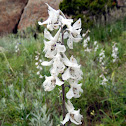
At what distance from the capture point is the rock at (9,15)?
9.98m

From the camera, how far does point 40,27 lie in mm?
7355

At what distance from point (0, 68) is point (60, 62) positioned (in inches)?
110

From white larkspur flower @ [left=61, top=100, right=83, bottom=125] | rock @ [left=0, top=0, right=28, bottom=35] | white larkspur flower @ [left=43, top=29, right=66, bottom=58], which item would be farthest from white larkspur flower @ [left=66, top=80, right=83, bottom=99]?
rock @ [left=0, top=0, right=28, bottom=35]

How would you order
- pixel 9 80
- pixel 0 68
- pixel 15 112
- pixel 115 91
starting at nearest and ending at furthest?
pixel 15 112, pixel 115 91, pixel 9 80, pixel 0 68

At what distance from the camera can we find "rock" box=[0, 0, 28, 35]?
32.7ft

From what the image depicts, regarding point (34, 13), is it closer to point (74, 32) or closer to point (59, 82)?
point (74, 32)

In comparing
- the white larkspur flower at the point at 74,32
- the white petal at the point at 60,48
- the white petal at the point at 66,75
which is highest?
the white larkspur flower at the point at 74,32

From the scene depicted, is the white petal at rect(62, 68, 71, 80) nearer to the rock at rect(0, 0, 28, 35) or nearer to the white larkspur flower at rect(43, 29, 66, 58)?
the white larkspur flower at rect(43, 29, 66, 58)

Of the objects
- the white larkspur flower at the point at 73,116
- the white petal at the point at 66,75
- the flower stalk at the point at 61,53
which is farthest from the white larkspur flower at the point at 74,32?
the white larkspur flower at the point at 73,116

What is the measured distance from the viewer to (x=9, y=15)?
9.99 metres

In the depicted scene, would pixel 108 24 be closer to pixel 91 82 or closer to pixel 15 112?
pixel 91 82

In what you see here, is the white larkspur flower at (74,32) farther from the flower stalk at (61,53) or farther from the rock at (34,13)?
the rock at (34,13)

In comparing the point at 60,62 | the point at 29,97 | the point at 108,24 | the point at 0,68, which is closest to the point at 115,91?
the point at 29,97

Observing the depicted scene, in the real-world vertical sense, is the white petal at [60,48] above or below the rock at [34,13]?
above
